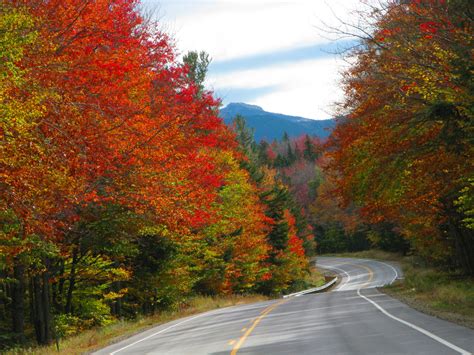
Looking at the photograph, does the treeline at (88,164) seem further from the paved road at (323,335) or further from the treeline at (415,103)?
the treeline at (415,103)

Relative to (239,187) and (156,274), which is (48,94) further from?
(239,187)

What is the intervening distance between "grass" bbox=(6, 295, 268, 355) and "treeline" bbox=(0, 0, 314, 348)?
111 cm

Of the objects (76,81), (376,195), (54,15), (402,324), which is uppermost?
(54,15)

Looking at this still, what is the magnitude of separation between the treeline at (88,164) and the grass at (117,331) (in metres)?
1.11

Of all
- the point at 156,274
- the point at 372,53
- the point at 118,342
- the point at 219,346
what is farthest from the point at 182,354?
the point at 156,274

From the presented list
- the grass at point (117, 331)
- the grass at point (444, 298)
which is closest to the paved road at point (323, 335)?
the grass at point (444, 298)

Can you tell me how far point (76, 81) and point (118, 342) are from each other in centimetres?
893

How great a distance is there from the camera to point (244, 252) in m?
47.3

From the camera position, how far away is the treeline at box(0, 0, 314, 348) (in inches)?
506

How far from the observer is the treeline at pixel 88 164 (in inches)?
506

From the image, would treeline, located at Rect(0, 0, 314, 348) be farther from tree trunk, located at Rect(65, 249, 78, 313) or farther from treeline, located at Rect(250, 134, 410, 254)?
treeline, located at Rect(250, 134, 410, 254)

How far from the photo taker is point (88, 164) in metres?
16.8

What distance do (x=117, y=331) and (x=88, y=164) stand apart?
9374 millimetres

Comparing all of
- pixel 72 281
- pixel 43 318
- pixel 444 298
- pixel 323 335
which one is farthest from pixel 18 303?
pixel 444 298
